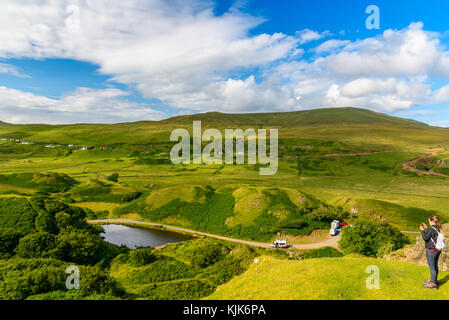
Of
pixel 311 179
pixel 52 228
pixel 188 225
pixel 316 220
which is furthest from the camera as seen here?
pixel 311 179

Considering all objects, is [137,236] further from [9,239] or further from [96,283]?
[96,283]

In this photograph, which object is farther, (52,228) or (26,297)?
(52,228)

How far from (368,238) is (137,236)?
55.0m

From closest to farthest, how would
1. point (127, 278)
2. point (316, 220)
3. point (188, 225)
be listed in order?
point (127, 278), point (316, 220), point (188, 225)

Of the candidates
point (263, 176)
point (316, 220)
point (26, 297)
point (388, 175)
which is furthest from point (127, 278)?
point (388, 175)

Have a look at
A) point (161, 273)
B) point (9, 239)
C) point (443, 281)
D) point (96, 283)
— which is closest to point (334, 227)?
point (161, 273)

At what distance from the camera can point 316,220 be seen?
204ft

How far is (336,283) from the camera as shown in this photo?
1691 centimetres

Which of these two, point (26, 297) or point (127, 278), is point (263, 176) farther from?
point (26, 297)

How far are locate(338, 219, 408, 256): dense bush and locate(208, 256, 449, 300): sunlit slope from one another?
29.6m

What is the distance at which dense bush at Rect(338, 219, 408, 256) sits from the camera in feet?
148

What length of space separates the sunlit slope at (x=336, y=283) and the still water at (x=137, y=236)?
140ft

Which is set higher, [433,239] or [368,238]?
[433,239]
